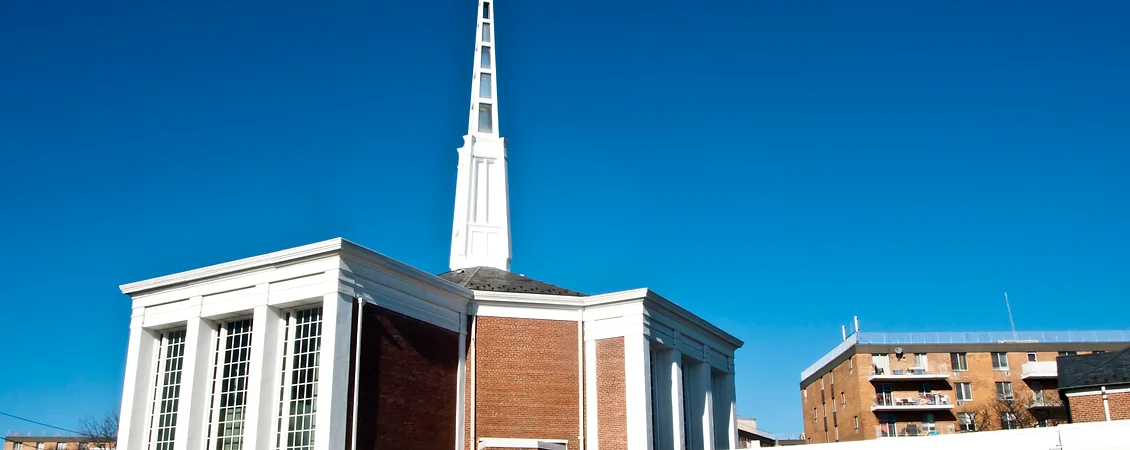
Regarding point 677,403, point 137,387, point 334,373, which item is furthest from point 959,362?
point 137,387

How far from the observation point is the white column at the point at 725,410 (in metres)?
41.2

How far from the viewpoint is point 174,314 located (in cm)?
3206

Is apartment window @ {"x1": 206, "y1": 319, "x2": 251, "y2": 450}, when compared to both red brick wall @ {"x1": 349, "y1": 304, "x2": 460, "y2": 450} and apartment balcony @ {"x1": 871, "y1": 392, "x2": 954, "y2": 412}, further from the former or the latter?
apartment balcony @ {"x1": 871, "y1": 392, "x2": 954, "y2": 412}

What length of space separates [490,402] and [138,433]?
34.4 feet

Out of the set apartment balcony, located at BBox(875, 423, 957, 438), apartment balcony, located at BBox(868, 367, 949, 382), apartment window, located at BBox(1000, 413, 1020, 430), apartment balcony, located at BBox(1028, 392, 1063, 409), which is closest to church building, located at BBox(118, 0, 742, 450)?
apartment balcony, located at BBox(868, 367, 949, 382)

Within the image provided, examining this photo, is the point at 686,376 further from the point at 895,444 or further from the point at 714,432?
the point at 895,444

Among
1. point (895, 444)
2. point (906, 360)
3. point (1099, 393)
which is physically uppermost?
point (906, 360)

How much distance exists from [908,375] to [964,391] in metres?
3.97

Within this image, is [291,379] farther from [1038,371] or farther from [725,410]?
[1038,371]

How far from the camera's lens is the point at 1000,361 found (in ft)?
242

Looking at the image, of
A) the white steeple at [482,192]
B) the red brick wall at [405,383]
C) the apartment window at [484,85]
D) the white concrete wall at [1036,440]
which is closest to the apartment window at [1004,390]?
the white steeple at [482,192]

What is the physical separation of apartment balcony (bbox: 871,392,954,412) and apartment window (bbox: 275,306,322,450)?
52.8m

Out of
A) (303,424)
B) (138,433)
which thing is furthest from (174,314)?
(303,424)

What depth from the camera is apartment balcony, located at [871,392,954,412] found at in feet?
240
